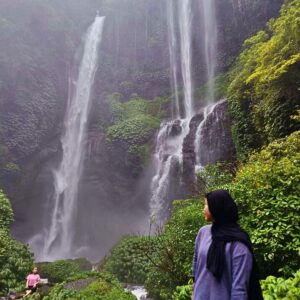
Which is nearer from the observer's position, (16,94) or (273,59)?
(273,59)

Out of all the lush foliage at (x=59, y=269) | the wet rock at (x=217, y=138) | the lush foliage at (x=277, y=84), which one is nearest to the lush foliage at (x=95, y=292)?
the lush foliage at (x=59, y=269)

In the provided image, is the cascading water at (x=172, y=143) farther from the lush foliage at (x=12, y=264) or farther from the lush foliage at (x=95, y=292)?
the lush foliage at (x=95, y=292)

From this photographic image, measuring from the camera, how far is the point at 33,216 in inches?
941

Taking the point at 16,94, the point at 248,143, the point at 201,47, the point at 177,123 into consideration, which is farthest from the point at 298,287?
the point at 201,47

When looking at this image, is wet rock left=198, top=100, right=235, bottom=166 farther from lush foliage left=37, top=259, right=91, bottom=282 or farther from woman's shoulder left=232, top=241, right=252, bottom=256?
woman's shoulder left=232, top=241, right=252, bottom=256

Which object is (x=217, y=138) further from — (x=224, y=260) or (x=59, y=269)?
(x=224, y=260)

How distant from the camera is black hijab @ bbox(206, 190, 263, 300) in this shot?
2.15 m

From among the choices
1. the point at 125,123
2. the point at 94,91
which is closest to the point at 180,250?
the point at 125,123

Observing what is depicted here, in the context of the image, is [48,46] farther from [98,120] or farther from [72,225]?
[72,225]

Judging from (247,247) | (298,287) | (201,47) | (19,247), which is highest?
(201,47)

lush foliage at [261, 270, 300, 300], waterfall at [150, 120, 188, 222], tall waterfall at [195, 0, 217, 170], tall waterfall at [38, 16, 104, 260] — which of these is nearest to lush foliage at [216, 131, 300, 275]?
lush foliage at [261, 270, 300, 300]

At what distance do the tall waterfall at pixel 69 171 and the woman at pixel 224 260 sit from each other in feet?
70.1

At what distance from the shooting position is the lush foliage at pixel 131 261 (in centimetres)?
1332

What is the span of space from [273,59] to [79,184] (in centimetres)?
1669
